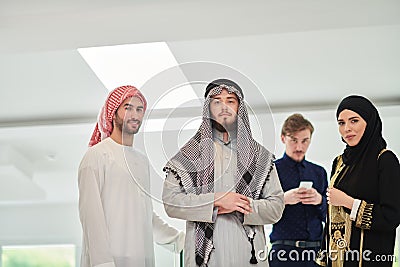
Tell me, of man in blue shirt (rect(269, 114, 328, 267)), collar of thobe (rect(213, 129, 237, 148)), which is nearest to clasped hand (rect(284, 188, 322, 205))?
man in blue shirt (rect(269, 114, 328, 267))

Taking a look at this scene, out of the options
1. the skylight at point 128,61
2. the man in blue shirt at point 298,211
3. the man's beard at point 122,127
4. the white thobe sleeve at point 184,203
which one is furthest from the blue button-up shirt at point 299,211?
the skylight at point 128,61

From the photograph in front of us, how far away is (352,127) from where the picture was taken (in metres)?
2.73

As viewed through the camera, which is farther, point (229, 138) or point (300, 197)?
point (300, 197)

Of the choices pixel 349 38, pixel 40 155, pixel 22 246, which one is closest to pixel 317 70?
pixel 349 38

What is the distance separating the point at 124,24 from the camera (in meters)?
3.00

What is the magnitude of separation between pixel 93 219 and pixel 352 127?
1.04 m

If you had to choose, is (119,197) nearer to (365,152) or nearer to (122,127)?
(122,127)

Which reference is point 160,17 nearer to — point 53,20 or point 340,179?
point 53,20

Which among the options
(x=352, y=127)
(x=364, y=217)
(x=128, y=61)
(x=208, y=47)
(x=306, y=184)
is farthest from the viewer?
(x=128, y=61)

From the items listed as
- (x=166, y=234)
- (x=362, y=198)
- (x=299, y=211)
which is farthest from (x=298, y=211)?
(x=166, y=234)

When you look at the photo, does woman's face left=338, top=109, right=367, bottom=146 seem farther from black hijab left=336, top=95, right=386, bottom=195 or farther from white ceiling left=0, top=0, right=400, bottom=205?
white ceiling left=0, top=0, right=400, bottom=205

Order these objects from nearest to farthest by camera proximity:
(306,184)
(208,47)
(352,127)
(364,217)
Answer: (364,217) → (352,127) → (306,184) → (208,47)

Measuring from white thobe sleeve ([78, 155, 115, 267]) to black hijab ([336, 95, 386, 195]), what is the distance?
0.92 meters

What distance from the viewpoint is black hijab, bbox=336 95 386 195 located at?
8.77 ft
